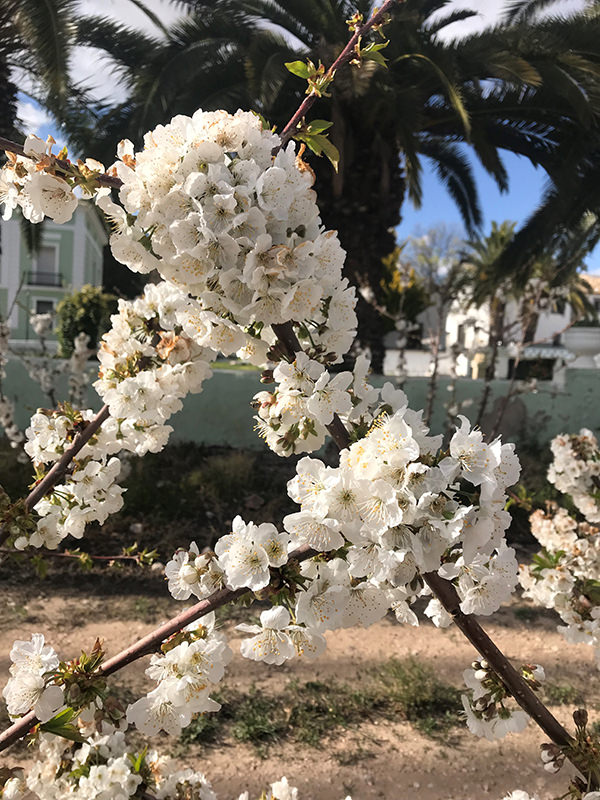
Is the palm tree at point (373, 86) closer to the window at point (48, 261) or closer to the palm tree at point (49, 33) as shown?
the palm tree at point (49, 33)

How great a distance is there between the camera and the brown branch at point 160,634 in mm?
1145

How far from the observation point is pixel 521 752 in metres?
2.74

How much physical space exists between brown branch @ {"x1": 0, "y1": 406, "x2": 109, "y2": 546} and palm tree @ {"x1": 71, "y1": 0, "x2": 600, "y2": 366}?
4670 mm

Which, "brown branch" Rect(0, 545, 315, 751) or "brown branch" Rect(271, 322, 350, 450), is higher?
"brown branch" Rect(271, 322, 350, 450)

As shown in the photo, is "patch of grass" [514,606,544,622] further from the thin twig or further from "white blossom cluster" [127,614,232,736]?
the thin twig

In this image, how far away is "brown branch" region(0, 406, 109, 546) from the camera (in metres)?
1.71

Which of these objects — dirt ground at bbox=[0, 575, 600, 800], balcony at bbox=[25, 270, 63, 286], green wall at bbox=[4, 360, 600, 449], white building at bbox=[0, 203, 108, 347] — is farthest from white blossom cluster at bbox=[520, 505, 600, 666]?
balcony at bbox=[25, 270, 63, 286]

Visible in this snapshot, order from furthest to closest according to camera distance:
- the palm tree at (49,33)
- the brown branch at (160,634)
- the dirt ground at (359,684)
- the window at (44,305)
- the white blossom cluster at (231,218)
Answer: the window at (44,305)
the palm tree at (49,33)
the dirt ground at (359,684)
the brown branch at (160,634)
the white blossom cluster at (231,218)

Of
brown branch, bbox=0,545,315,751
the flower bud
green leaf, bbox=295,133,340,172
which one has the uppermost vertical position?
green leaf, bbox=295,133,340,172

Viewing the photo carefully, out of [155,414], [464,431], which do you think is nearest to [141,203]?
[464,431]

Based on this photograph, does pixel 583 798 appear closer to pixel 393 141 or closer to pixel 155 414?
pixel 155 414

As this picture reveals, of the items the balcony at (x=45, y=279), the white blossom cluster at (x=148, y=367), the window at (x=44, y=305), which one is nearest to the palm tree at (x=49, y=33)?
the white blossom cluster at (x=148, y=367)

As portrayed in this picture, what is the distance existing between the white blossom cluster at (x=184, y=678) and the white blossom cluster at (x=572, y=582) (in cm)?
139

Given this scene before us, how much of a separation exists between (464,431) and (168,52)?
6.86 metres
